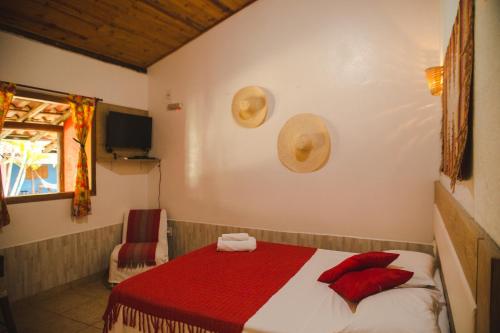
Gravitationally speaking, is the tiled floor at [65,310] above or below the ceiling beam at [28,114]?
below

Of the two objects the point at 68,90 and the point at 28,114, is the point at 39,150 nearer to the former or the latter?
the point at 28,114

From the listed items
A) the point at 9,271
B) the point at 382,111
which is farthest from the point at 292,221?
the point at 9,271

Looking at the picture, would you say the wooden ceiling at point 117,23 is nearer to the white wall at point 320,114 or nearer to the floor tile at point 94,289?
the white wall at point 320,114

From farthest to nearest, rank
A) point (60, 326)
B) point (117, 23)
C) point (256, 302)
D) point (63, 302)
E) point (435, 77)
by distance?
point (117, 23) < point (63, 302) < point (60, 326) < point (435, 77) < point (256, 302)

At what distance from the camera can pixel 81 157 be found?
346 cm

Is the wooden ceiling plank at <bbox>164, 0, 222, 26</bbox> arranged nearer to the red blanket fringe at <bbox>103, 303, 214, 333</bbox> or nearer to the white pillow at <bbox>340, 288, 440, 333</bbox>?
the red blanket fringe at <bbox>103, 303, 214, 333</bbox>

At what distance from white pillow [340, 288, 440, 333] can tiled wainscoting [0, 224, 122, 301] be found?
307 cm

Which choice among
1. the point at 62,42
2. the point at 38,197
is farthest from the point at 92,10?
the point at 38,197

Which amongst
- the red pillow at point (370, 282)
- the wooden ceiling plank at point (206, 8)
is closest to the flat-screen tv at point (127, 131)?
the wooden ceiling plank at point (206, 8)

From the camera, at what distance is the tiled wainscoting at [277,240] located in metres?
2.88

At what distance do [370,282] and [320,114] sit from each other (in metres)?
1.88

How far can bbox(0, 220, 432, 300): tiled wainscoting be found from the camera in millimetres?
2949

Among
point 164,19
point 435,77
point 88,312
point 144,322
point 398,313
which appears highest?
point 164,19

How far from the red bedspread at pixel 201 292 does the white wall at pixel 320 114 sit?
0.89 meters
